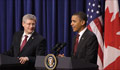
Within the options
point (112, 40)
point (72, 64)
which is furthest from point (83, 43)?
point (112, 40)

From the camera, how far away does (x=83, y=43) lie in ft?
9.04

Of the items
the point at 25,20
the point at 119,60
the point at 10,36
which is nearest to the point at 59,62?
the point at 25,20

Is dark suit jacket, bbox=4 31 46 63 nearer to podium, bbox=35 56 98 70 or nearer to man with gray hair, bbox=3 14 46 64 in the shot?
man with gray hair, bbox=3 14 46 64

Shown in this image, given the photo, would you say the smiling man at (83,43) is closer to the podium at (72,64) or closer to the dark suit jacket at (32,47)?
the dark suit jacket at (32,47)

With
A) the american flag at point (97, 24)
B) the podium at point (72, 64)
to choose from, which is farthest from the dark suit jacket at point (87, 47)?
the american flag at point (97, 24)

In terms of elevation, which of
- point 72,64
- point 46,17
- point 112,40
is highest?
point 46,17

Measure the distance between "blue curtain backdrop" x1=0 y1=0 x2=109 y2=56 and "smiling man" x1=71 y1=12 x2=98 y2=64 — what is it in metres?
1.82

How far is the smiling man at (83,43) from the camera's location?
103 inches

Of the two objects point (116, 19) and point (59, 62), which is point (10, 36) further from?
point (59, 62)

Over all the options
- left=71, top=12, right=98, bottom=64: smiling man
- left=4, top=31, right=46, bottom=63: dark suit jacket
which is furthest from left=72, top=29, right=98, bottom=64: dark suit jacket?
left=4, top=31, right=46, bottom=63: dark suit jacket

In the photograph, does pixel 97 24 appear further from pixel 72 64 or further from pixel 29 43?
pixel 72 64

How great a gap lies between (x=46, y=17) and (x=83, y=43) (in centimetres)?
248

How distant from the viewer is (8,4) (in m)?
5.38

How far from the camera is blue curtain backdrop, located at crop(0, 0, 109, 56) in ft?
15.7
